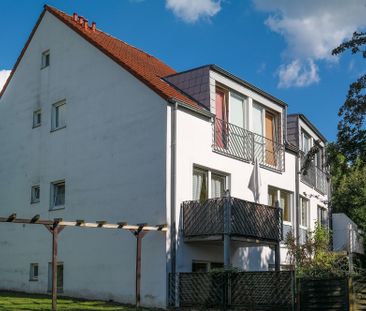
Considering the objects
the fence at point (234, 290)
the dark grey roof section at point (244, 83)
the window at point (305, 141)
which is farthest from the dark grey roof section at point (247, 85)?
the fence at point (234, 290)

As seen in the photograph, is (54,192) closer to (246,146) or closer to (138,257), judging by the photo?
(138,257)

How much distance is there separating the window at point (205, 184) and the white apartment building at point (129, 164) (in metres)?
0.05

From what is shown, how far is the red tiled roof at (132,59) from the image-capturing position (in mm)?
20969

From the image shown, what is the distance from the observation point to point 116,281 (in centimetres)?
2050

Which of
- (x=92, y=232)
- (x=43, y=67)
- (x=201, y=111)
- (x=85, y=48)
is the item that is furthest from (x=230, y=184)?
(x=43, y=67)

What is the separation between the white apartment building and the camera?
1997cm

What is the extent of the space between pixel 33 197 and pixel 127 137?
5755 mm

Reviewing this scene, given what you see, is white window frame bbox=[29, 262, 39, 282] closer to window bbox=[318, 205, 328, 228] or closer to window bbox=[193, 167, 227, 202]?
window bbox=[193, 167, 227, 202]

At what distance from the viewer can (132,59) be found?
24031 mm

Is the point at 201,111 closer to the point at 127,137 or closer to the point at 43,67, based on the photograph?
the point at 127,137

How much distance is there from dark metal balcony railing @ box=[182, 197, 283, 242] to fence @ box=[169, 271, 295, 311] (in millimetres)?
1519

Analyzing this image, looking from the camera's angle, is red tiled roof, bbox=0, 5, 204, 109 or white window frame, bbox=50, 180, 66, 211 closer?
red tiled roof, bbox=0, 5, 204, 109

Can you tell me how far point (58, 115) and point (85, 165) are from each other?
9.95 feet

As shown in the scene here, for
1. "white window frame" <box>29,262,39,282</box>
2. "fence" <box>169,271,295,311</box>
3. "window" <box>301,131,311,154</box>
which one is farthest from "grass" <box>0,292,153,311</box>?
"window" <box>301,131,311,154</box>
